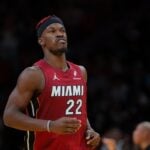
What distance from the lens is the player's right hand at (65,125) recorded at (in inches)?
203

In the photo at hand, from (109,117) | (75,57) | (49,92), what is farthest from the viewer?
(75,57)

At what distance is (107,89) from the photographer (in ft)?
40.0

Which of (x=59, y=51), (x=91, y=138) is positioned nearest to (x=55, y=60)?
(x=59, y=51)

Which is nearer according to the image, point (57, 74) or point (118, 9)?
point (57, 74)

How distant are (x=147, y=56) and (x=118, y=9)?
1.16 metres

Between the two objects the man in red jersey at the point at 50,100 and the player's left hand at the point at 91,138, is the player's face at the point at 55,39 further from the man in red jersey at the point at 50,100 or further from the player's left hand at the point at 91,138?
the player's left hand at the point at 91,138

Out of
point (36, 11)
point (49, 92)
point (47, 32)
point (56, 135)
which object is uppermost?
point (36, 11)

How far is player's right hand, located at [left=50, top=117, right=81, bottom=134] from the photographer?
5160mm

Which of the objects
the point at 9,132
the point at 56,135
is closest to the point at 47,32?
the point at 56,135

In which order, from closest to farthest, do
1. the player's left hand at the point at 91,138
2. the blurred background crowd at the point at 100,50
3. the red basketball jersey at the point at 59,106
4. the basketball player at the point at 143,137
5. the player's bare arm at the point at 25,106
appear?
the player's bare arm at the point at 25,106 < the red basketball jersey at the point at 59,106 < the player's left hand at the point at 91,138 < the basketball player at the point at 143,137 < the blurred background crowd at the point at 100,50

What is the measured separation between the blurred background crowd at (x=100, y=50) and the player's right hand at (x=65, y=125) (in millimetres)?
5672

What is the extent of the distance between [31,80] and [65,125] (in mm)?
586

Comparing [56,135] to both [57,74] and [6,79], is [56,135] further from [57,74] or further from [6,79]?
[6,79]

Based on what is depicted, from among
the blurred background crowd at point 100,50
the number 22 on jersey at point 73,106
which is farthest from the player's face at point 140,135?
the blurred background crowd at point 100,50
